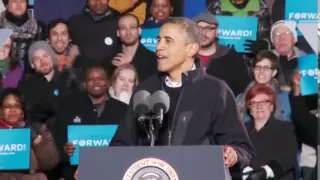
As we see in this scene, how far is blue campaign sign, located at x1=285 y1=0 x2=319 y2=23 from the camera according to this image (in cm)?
412

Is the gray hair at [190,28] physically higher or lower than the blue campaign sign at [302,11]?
lower

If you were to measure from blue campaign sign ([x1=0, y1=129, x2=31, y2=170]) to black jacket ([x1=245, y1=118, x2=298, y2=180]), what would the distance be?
146 centimetres

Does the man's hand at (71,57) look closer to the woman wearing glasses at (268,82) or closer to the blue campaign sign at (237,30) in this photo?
the blue campaign sign at (237,30)

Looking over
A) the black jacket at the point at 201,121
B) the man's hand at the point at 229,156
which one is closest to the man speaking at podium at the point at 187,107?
the black jacket at the point at 201,121

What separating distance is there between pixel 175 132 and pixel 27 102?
1.13m

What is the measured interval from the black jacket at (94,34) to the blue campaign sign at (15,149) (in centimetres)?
67

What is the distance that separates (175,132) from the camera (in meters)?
3.38

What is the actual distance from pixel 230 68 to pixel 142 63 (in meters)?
0.59

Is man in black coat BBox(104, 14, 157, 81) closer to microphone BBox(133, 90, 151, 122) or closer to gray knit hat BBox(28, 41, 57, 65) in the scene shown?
gray knit hat BBox(28, 41, 57, 65)

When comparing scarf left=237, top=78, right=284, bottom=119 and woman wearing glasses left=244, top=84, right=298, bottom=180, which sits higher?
scarf left=237, top=78, right=284, bottom=119

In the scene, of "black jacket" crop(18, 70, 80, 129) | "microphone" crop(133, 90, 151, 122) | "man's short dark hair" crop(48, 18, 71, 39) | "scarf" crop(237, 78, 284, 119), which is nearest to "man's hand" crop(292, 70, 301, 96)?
"scarf" crop(237, 78, 284, 119)

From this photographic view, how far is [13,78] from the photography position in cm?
396

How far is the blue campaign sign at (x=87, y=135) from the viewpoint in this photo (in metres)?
3.96

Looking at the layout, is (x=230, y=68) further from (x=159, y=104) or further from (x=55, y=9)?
(x=159, y=104)
